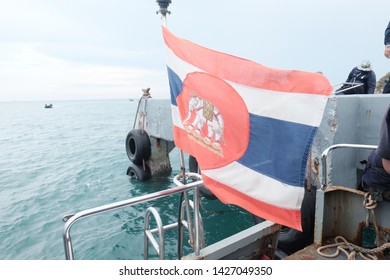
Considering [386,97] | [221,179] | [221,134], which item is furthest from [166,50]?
[386,97]

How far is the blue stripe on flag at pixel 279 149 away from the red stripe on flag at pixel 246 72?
0.94 ft

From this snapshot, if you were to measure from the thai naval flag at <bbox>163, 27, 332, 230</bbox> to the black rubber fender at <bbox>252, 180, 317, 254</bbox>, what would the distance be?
2.39m

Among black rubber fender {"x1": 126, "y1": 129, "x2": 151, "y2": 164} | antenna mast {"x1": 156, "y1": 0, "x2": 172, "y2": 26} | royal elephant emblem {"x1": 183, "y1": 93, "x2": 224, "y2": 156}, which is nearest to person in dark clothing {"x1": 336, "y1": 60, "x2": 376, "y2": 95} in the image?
antenna mast {"x1": 156, "y1": 0, "x2": 172, "y2": 26}

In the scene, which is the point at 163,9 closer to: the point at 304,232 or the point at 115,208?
the point at 115,208

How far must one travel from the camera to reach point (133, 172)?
1163 centimetres

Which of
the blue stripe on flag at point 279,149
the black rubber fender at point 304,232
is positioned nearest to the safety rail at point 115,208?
the blue stripe on flag at point 279,149

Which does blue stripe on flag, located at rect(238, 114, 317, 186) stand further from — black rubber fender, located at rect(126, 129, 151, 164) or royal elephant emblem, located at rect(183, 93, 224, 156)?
black rubber fender, located at rect(126, 129, 151, 164)

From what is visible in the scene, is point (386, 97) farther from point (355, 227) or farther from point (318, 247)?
point (318, 247)

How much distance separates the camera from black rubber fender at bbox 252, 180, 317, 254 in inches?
179

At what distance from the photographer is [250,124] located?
2494mm

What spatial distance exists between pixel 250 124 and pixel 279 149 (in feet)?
1.13

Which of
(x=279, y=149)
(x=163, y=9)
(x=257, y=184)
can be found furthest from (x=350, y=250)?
(x=163, y=9)

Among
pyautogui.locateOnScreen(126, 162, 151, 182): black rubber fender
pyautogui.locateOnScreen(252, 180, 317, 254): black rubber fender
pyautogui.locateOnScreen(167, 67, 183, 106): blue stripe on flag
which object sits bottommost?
pyautogui.locateOnScreen(126, 162, 151, 182): black rubber fender

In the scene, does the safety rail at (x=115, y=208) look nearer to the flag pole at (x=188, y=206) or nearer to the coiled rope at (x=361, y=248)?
the flag pole at (x=188, y=206)
